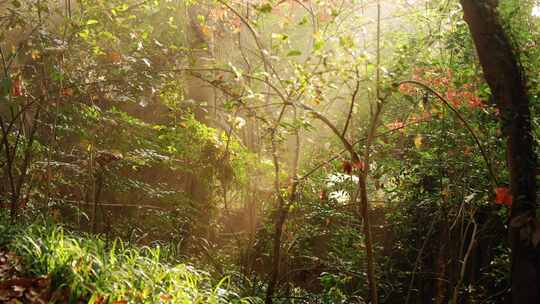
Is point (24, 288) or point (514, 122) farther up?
point (514, 122)

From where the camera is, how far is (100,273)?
3570mm

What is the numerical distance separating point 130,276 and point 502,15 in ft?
11.1

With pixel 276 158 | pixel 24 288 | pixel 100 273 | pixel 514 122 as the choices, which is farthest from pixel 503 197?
→ pixel 24 288

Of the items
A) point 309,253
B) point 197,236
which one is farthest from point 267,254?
point 197,236

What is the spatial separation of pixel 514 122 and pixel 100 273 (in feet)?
10.1

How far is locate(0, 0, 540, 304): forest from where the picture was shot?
3.64m

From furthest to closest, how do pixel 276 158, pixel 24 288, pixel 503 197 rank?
pixel 276 158 → pixel 503 197 → pixel 24 288

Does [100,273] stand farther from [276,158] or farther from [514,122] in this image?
[514,122]

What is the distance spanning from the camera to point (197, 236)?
7.96 m

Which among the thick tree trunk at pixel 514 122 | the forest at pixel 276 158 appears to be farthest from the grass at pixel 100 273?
the thick tree trunk at pixel 514 122

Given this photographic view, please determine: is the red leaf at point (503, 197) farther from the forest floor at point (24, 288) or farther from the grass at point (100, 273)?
the forest floor at point (24, 288)

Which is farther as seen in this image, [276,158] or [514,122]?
[276,158]

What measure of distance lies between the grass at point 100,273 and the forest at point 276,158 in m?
0.02

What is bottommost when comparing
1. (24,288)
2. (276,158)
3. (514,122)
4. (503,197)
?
(24,288)
